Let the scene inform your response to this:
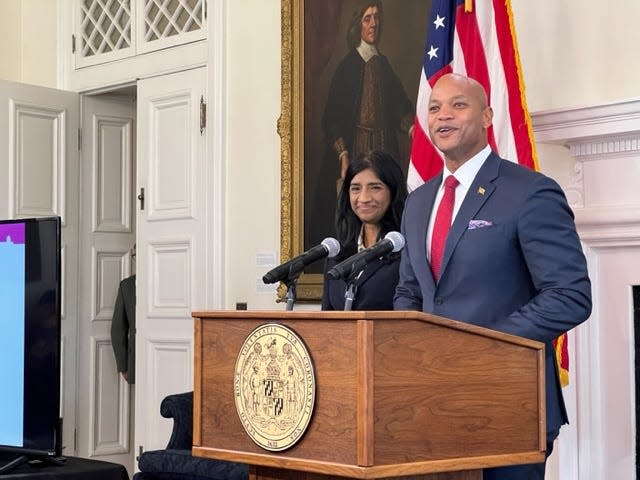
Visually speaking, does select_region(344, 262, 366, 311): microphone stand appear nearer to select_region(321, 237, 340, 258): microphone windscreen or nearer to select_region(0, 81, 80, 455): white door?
select_region(321, 237, 340, 258): microphone windscreen

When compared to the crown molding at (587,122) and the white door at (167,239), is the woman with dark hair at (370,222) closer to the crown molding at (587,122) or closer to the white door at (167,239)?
the crown molding at (587,122)

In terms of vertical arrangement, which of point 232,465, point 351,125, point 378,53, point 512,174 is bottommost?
point 232,465

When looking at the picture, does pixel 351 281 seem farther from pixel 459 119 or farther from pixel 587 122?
pixel 587 122

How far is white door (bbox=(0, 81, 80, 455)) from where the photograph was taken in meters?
6.54

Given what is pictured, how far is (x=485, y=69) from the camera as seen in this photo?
405 cm

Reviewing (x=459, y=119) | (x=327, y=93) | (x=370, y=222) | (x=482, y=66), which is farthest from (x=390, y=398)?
(x=327, y=93)

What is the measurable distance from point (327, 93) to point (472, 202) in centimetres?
286

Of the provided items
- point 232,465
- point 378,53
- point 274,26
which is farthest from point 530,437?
point 274,26

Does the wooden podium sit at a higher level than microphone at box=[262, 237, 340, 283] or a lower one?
lower

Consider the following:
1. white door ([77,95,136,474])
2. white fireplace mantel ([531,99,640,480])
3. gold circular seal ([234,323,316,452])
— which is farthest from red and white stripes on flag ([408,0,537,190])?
white door ([77,95,136,474])

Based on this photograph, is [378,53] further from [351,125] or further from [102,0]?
[102,0]

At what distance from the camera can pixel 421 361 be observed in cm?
218

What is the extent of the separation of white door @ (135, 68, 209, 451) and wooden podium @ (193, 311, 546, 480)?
3.68 metres

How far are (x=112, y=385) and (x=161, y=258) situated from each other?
1145 mm
